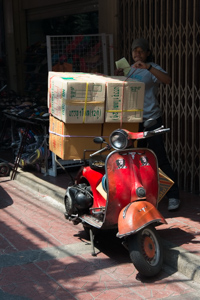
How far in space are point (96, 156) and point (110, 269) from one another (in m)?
1.27

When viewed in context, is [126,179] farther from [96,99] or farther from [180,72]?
[180,72]

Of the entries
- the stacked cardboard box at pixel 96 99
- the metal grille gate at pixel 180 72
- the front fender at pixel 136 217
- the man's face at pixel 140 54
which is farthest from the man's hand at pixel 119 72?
the front fender at pixel 136 217

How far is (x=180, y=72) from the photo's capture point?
7090 mm

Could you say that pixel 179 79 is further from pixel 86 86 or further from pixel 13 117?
pixel 13 117

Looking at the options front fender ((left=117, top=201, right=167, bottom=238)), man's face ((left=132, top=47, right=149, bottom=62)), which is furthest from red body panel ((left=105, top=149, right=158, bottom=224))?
man's face ((left=132, top=47, right=149, bottom=62))

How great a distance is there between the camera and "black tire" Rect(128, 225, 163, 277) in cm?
446

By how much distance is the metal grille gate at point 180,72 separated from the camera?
271 inches

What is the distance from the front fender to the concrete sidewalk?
1.40 ft

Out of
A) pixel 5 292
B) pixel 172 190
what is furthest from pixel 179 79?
pixel 5 292

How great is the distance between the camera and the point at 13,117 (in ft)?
29.6

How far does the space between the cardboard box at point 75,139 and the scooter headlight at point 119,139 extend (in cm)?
60

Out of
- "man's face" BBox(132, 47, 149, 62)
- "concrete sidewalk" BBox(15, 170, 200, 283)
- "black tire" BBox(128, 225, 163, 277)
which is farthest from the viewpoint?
"man's face" BBox(132, 47, 149, 62)

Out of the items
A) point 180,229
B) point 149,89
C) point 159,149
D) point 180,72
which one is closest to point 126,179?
point 180,229

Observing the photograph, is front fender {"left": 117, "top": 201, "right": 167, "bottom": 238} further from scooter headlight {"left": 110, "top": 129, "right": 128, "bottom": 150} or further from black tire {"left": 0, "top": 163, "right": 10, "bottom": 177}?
black tire {"left": 0, "top": 163, "right": 10, "bottom": 177}
